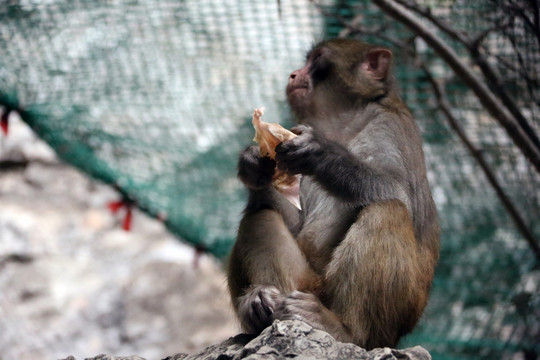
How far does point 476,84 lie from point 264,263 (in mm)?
2668

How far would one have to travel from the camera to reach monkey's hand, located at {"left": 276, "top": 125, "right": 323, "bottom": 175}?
3898mm

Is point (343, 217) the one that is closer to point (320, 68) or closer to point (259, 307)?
point (259, 307)

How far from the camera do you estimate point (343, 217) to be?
4.14m

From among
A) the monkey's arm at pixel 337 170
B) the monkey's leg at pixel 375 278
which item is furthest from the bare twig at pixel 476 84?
the monkey's leg at pixel 375 278

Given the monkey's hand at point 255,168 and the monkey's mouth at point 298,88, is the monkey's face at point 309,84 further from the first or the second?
the monkey's hand at point 255,168

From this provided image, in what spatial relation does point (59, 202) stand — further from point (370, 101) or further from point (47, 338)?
point (370, 101)

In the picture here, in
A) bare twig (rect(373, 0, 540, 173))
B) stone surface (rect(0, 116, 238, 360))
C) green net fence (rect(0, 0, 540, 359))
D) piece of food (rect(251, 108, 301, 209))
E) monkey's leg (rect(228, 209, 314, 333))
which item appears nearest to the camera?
monkey's leg (rect(228, 209, 314, 333))

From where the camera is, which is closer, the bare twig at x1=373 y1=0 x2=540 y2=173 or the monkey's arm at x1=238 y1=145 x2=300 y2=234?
the monkey's arm at x1=238 y1=145 x2=300 y2=234

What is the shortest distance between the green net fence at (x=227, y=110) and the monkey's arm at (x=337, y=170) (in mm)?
2043

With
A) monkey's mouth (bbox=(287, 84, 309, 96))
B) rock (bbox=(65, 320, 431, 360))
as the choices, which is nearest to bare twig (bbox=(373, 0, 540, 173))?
monkey's mouth (bbox=(287, 84, 309, 96))

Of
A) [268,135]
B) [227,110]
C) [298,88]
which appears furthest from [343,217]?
[227,110]

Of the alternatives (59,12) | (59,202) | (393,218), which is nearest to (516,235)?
(393,218)

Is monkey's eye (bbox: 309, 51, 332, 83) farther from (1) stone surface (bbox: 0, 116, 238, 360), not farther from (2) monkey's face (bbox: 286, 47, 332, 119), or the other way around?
(1) stone surface (bbox: 0, 116, 238, 360)

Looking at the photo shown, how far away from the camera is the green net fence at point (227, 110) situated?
623 centimetres
